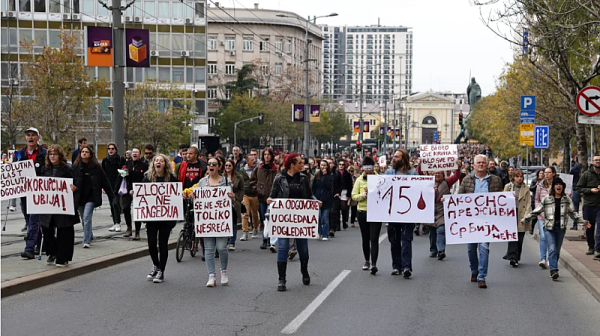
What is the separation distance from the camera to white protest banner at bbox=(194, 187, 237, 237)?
35.4ft

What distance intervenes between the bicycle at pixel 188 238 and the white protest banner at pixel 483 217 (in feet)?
14.4

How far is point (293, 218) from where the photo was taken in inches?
429

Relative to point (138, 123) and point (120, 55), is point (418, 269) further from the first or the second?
point (138, 123)

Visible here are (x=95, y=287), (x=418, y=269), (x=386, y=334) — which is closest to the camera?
(x=386, y=334)

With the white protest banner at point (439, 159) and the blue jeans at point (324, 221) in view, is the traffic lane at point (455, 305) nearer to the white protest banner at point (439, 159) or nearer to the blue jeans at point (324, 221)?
the white protest banner at point (439, 159)

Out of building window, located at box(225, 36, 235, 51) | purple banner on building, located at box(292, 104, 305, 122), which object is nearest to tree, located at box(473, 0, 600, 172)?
purple banner on building, located at box(292, 104, 305, 122)

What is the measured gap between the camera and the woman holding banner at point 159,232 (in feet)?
36.2

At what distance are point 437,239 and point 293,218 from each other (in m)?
4.67

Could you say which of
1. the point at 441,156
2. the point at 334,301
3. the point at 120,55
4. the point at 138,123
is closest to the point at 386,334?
the point at 334,301

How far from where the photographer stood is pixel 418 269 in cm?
1300

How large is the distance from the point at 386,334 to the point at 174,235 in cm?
982

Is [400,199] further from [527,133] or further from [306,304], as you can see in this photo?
[527,133]

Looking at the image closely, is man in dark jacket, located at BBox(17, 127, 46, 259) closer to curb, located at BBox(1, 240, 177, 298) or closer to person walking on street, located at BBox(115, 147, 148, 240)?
curb, located at BBox(1, 240, 177, 298)

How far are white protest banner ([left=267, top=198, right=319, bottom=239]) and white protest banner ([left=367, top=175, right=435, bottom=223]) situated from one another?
3.87 ft
